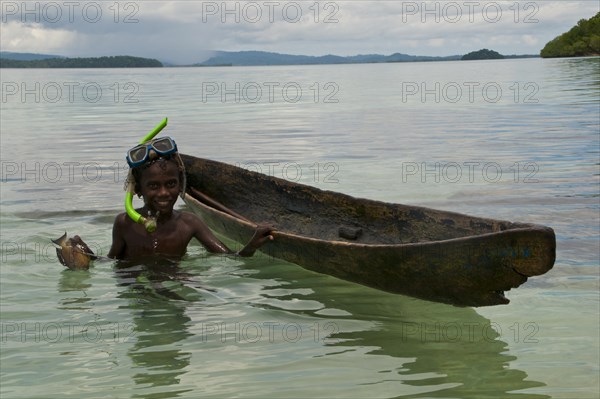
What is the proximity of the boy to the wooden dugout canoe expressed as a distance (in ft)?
2.06

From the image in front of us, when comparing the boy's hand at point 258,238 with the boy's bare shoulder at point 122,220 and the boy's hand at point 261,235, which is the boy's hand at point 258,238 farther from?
the boy's bare shoulder at point 122,220

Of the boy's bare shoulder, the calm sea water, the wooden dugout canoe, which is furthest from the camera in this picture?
the boy's bare shoulder

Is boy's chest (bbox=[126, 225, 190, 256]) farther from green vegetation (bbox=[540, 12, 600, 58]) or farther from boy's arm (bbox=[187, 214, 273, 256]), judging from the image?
green vegetation (bbox=[540, 12, 600, 58])

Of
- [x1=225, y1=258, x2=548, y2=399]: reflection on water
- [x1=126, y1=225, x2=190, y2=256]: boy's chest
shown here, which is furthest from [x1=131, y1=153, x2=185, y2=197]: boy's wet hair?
[x1=225, y1=258, x2=548, y2=399]: reflection on water

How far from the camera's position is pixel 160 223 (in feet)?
21.1

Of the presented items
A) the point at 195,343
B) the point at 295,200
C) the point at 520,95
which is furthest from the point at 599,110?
the point at 195,343

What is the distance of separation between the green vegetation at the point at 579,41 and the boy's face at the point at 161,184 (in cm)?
8473

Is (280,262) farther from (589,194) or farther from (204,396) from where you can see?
(589,194)

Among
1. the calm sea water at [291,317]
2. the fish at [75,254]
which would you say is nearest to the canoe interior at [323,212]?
the calm sea water at [291,317]

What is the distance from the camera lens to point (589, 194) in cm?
1017

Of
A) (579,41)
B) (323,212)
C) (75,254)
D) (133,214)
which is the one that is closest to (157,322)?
(133,214)

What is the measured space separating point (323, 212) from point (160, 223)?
1925mm

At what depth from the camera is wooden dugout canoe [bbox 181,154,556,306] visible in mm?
4484

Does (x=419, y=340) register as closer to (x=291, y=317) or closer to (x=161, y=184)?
(x=291, y=317)
